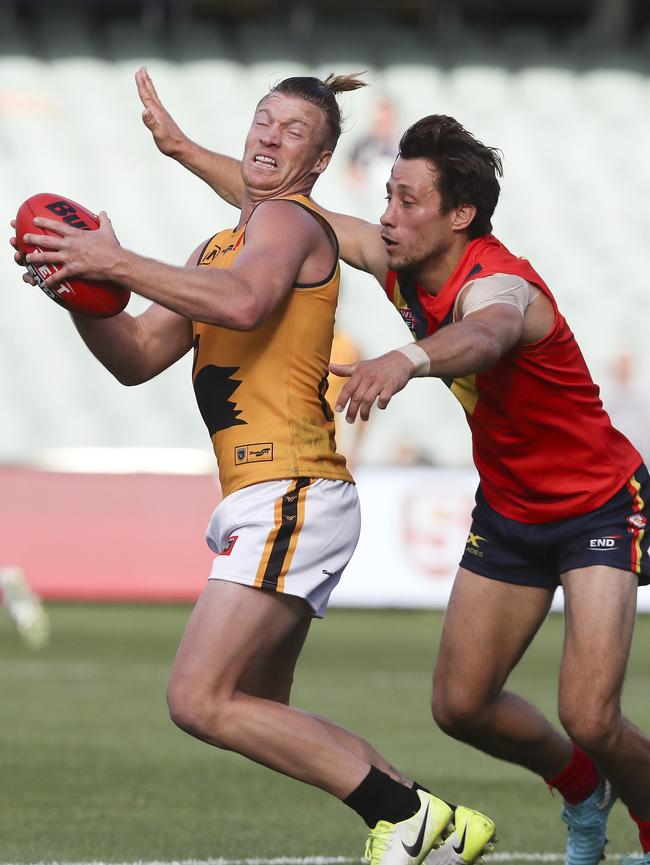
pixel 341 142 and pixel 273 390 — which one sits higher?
pixel 341 142

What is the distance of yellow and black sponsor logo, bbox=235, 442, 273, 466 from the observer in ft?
15.1

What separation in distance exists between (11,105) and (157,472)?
347 inches

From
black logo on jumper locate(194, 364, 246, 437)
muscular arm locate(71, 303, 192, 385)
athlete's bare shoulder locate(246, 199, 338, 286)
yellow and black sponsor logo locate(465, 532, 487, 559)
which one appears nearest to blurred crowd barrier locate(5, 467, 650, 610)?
yellow and black sponsor logo locate(465, 532, 487, 559)

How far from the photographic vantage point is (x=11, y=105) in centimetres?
2133

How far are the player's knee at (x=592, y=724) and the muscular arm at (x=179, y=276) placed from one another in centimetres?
164

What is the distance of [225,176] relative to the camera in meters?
5.79

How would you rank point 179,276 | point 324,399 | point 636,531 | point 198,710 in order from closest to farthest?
point 179,276 → point 198,710 → point 324,399 → point 636,531

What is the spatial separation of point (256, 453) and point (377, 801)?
1088 mm

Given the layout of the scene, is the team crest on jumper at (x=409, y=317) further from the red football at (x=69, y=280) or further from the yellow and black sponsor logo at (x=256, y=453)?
the red football at (x=69, y=280)

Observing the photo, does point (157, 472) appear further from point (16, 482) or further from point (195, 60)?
point (195, 60)

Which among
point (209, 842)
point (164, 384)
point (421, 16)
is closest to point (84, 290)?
point (209, 842)

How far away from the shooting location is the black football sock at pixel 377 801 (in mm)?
4488

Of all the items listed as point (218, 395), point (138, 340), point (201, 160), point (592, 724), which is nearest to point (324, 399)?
point (218, 395)

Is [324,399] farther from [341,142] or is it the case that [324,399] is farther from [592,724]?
[341,142]
